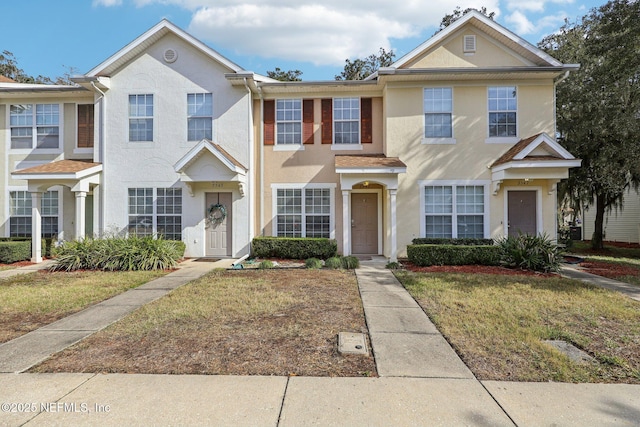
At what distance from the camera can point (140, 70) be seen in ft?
39.4

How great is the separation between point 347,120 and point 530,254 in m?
7.46

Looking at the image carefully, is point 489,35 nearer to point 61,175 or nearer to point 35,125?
point 61,175

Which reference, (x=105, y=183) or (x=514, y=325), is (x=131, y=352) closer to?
(x=514, y=325)

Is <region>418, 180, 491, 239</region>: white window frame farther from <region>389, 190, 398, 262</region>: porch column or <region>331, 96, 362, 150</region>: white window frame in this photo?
<region>331, 96, 362, 150</region>: white window frame

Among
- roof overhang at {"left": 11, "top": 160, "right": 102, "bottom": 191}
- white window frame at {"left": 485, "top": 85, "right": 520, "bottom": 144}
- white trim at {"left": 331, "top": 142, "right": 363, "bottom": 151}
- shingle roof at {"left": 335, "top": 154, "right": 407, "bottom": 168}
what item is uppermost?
white window frame at {"left": 485, "top": 85, "right": 520, "bottom": 144}

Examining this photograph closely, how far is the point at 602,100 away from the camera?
13.3 m

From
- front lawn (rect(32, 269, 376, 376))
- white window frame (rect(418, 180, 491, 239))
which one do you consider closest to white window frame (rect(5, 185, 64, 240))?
front lawn (rect(32, 269, 376, 376))

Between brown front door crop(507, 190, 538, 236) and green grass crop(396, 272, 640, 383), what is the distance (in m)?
3.93

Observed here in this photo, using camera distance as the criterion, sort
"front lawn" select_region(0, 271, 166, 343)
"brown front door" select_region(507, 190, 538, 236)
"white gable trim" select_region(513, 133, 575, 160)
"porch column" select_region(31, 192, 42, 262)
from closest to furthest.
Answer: "front lawn" select_region(0, 271, 166, 343)
"white gable trim" select_region(513, 133, 575, 160)
"porch column" select_region(31, 192, 42, 262)
"brown front door" select_region(507, 190, 538, 236)

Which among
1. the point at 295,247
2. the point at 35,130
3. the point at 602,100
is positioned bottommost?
the point at 295,247

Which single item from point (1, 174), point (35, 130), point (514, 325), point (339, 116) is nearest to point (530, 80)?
point (339, 116)

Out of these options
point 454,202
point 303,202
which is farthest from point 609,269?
point 303,202

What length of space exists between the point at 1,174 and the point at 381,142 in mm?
14685

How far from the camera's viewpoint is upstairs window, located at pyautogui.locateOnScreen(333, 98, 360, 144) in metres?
12.4
